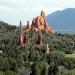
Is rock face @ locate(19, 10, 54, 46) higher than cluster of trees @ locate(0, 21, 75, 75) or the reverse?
higher

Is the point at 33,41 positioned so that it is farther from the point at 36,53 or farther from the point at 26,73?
the point at 26,73

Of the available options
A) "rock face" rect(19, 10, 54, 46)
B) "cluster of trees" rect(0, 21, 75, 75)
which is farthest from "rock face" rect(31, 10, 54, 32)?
"cluster of trees" rect(0, 21, 75, 75)

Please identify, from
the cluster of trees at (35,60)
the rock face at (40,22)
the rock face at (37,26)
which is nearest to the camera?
the cluster of trees at (35,60)

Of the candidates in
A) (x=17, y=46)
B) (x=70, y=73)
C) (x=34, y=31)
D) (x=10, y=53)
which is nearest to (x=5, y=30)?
(x=34, y=31)

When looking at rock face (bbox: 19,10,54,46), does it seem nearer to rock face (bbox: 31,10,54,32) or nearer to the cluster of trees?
rock face (bbox: 31,10,54,32)

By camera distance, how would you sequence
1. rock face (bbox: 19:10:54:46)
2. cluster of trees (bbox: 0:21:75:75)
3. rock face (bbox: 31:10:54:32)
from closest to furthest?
cluster of trees (bbox: 0:21:75:75), rock face (bbox: 19:10:54:46), rock face (bbox: 31:10:54:32)

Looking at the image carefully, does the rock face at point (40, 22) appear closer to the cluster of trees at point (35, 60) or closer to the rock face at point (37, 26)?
the rock face at point (37, 26)

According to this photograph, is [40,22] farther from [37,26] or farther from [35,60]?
[35,60]

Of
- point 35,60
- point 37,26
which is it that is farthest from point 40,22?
point 35,60

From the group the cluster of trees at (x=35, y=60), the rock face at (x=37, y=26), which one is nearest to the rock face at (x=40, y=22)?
the rock face at (x=37, y=26)

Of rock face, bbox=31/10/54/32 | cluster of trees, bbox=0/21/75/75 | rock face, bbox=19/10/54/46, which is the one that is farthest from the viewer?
rock face, bbox=31/10/54/32

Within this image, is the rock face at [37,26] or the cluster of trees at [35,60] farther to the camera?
the rock face at [37,26]

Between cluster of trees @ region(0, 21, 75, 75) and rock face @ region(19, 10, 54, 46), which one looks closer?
cluster of trees @ region(0, 21, 75, 75)

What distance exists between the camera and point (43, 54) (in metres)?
84.2
